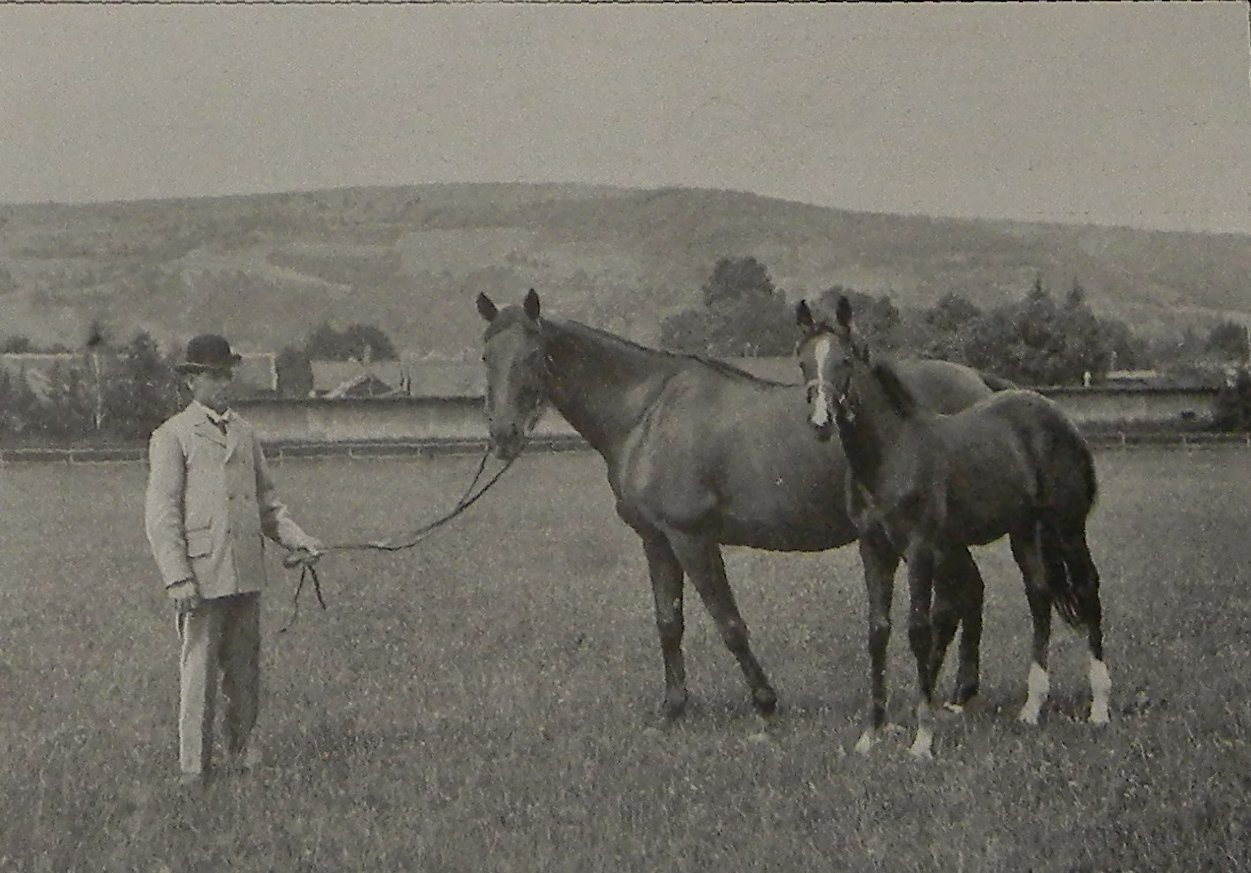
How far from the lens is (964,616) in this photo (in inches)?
214

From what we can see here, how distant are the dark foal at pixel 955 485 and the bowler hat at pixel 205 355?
2.22 m

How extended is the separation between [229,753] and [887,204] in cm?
379

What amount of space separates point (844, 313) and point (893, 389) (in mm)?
540

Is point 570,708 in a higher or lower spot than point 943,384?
lower

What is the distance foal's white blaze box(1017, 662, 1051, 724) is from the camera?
5.16 meters

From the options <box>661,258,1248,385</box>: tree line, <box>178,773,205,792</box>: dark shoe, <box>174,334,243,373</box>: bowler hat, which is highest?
<box>661,258,1248,385</box>: tree line

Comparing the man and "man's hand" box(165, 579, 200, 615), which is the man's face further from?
"man's hand" box(165, 579, 200, 615)

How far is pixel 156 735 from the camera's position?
4.76 m

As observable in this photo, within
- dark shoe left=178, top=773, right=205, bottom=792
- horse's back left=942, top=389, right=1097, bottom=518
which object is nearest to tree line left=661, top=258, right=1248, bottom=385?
horse's back left=942, top=389, right=1097, bottom=518

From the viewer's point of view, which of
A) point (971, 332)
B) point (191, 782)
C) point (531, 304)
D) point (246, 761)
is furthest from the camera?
point (971, 332)

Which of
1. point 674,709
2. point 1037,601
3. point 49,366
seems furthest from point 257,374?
point 1037,601

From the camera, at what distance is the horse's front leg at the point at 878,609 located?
4.88 meters

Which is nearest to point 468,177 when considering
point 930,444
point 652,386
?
point 652,386

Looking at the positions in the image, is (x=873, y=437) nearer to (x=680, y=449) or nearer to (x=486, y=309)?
(x=680, y=449)
